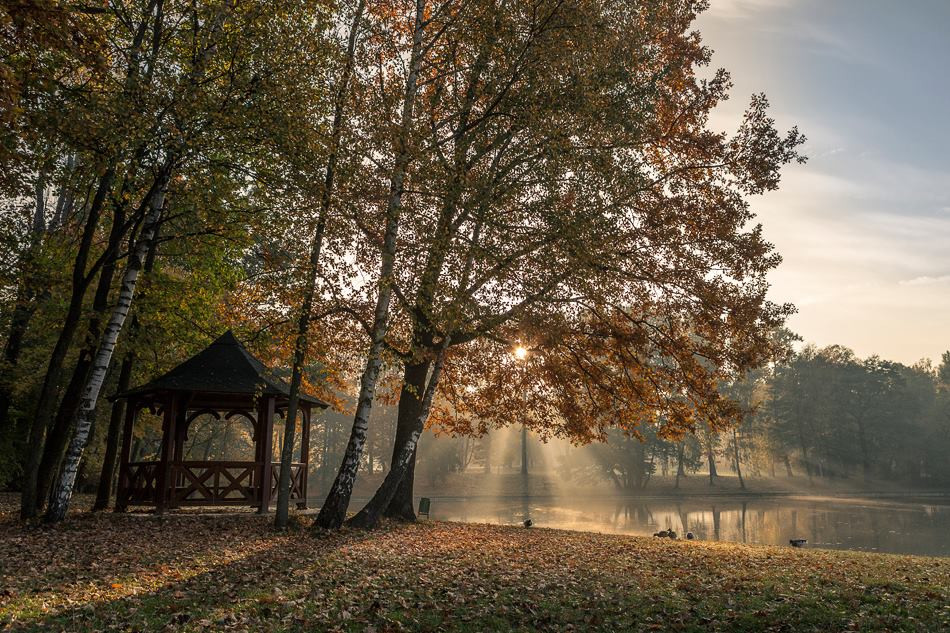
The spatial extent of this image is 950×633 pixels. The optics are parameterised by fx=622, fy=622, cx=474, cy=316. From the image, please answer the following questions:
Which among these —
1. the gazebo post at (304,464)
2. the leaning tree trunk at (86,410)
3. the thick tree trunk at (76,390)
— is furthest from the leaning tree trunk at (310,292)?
the gazebo post at (304,464)

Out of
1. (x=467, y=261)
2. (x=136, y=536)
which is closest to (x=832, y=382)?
(x=467, y=261)

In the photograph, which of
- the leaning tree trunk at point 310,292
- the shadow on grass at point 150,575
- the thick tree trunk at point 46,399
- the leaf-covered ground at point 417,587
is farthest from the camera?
the leaning tree trunk at point 310,292

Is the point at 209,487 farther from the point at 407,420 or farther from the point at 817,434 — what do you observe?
the point at 817,434

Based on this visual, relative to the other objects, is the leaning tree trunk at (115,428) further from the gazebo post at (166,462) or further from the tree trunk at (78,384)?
the gazebo post at (166,462)

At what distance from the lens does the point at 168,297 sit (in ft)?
55.6

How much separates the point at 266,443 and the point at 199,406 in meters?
2.72

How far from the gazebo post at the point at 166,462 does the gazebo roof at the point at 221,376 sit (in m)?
0.54

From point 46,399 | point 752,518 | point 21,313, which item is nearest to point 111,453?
point 46,399

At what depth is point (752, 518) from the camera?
32.4m

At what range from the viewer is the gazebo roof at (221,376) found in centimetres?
1528

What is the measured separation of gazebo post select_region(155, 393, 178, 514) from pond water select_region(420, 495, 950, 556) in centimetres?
1355

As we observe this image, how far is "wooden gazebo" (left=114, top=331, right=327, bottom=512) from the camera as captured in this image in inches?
610

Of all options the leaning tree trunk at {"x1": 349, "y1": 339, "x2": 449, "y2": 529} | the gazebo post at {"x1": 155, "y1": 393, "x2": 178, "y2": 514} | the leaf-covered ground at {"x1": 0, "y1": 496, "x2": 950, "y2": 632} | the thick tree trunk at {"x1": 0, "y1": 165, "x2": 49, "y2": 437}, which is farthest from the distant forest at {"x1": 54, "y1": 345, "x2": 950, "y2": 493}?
the leaf-covered ground at {"x1": 0, "y1": 496, "x2": 950, "y2": 632}

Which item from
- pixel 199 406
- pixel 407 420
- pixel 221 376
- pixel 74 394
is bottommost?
pixel 407 420
